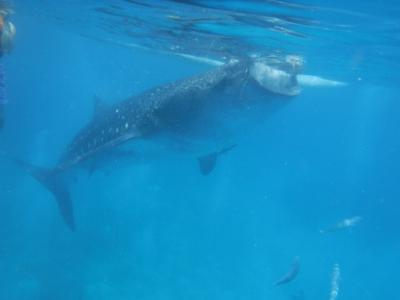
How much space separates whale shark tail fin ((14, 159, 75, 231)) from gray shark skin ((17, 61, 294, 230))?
98 centimetres

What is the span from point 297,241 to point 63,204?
32763 mm

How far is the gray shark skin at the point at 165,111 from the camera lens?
7789 millimetres

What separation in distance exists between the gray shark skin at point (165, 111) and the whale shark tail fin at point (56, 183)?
3.22ft

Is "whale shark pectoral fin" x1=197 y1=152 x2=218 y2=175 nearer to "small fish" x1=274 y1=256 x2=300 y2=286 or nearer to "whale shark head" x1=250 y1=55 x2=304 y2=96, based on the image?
"whale shark head" x1=250 y1=55 x2=304 y2=96

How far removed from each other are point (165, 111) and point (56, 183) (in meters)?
5.98

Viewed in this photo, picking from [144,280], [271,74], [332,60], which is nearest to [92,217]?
[144,280]

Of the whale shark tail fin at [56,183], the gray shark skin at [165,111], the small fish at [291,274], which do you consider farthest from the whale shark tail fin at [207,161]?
the small fish at [291,274]

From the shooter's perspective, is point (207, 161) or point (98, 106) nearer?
point (207, 161)

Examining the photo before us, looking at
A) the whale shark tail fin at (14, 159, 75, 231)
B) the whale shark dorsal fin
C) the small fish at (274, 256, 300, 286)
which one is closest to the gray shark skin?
the whale shark dorsal fin

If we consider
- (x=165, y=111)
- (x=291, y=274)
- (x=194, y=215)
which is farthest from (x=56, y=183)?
(x=194, y=215)

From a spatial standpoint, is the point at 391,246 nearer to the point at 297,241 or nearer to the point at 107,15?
the point at 297,241

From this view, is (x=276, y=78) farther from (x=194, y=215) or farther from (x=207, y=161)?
(x=194, y=215)

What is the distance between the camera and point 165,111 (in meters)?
8.56

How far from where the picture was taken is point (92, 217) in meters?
28.3
